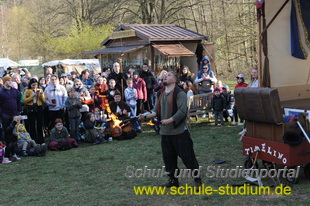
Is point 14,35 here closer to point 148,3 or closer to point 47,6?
point 47,6

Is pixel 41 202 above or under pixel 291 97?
under

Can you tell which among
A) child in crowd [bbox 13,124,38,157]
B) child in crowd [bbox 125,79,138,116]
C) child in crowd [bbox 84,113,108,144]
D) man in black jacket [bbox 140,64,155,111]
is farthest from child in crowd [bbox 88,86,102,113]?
child in crowd [bbox 13,124,38,157]

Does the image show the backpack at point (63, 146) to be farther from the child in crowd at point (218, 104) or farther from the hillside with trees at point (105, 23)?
the hillside with trees at point (105, 23)

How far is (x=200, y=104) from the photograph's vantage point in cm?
1240

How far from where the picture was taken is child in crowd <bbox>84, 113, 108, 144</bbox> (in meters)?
11.0

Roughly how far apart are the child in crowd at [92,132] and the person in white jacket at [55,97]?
30.8 inches

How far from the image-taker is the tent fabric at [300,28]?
8.77 m

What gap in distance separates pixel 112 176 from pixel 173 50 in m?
8.81

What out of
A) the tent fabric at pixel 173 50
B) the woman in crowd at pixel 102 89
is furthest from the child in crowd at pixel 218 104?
the tent fabric at pixel 173 50

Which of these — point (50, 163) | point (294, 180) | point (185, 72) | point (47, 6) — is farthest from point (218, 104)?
point (47, 6)

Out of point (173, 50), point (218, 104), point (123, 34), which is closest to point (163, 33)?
point (173, 50)

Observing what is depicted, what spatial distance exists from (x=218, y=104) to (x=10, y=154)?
5.78 meters

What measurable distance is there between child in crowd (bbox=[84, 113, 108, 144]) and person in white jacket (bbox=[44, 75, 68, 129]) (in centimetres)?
78

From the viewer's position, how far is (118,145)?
1053 centimetres
